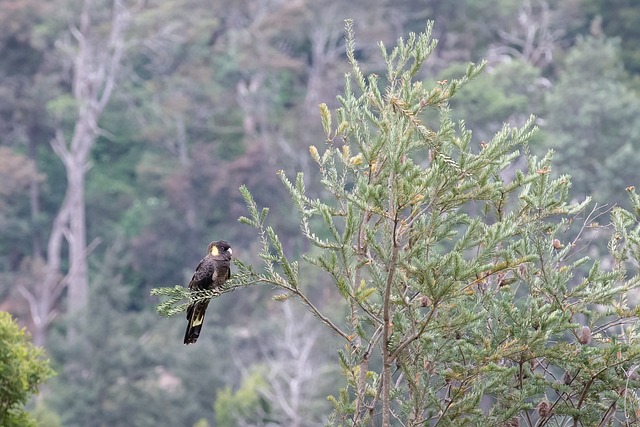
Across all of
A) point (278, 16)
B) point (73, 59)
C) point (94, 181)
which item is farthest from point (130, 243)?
point (278, 16)

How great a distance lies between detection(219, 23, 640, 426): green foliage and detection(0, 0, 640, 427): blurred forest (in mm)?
21775

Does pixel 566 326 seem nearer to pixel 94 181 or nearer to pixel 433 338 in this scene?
pixel 433 338

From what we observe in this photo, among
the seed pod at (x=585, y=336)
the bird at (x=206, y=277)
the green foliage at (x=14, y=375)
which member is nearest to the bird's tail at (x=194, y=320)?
the bird at (x=206, y=277)

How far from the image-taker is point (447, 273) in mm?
4840

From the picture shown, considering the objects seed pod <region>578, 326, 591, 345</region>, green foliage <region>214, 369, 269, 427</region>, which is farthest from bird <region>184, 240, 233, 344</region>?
green foliage <region>214, 369, 269, 427</region>

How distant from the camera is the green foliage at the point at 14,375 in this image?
7938 mm

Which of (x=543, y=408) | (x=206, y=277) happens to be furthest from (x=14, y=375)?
(x=543, y=408)

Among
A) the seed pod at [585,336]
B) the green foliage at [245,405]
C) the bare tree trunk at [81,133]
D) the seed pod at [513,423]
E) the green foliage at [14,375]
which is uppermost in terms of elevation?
the bare tree trunk at [81,133]

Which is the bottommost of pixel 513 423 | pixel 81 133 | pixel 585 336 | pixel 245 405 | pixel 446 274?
pixel 513 423

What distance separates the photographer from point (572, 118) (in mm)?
30125

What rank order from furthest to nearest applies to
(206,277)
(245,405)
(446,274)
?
(245,405), (206,277), (446,274)

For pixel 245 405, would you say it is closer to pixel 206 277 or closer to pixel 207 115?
pixel 207 115

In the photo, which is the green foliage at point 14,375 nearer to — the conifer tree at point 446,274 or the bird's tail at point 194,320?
the bird's tail at point 194,320

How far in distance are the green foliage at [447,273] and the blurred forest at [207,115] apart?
21.8m
